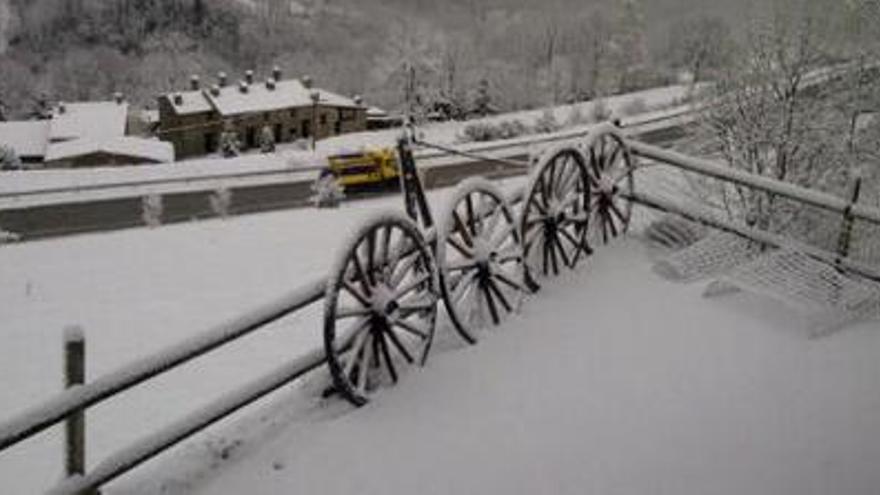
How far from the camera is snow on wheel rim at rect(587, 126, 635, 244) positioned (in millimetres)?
8461

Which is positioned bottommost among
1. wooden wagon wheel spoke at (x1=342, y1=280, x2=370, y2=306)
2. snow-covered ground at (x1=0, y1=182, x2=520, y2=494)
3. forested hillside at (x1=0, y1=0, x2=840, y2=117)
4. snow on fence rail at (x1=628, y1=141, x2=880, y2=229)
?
snow-covered ground at (x1=0, y1=182, x2=520, y2=494)

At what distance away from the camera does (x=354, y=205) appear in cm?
3769

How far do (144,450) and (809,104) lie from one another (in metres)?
15.1

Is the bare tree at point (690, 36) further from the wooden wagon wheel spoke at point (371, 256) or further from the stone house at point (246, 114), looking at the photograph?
the wooden wagon wheel spoke at point (371, 256)

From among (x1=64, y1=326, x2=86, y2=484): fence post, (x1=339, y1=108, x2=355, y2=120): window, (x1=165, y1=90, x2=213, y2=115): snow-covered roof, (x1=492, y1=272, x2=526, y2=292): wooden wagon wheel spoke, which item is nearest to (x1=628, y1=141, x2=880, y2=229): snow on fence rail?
(x1=492, y1=272, x2=526, y2=292): wooden wagon wheel spoke

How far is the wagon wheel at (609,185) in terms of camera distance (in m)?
8.48

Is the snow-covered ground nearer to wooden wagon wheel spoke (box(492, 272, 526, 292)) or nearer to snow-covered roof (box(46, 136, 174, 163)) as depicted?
wooden wagon wheel spoke (box(492, 272, 526, 292))

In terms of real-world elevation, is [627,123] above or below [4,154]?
above

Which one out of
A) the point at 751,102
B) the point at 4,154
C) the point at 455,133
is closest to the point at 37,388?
the point at 751,102

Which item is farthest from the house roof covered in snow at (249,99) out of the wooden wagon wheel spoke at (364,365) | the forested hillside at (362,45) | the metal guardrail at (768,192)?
the wooden wagon wheel spoke at (364,365)

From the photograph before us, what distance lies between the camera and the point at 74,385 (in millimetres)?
4379

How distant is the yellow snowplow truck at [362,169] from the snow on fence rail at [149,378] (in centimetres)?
3379

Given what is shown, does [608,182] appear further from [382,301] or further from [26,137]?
[26,137]

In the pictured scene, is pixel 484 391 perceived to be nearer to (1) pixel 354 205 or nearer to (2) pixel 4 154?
(1) pixel 354 205
